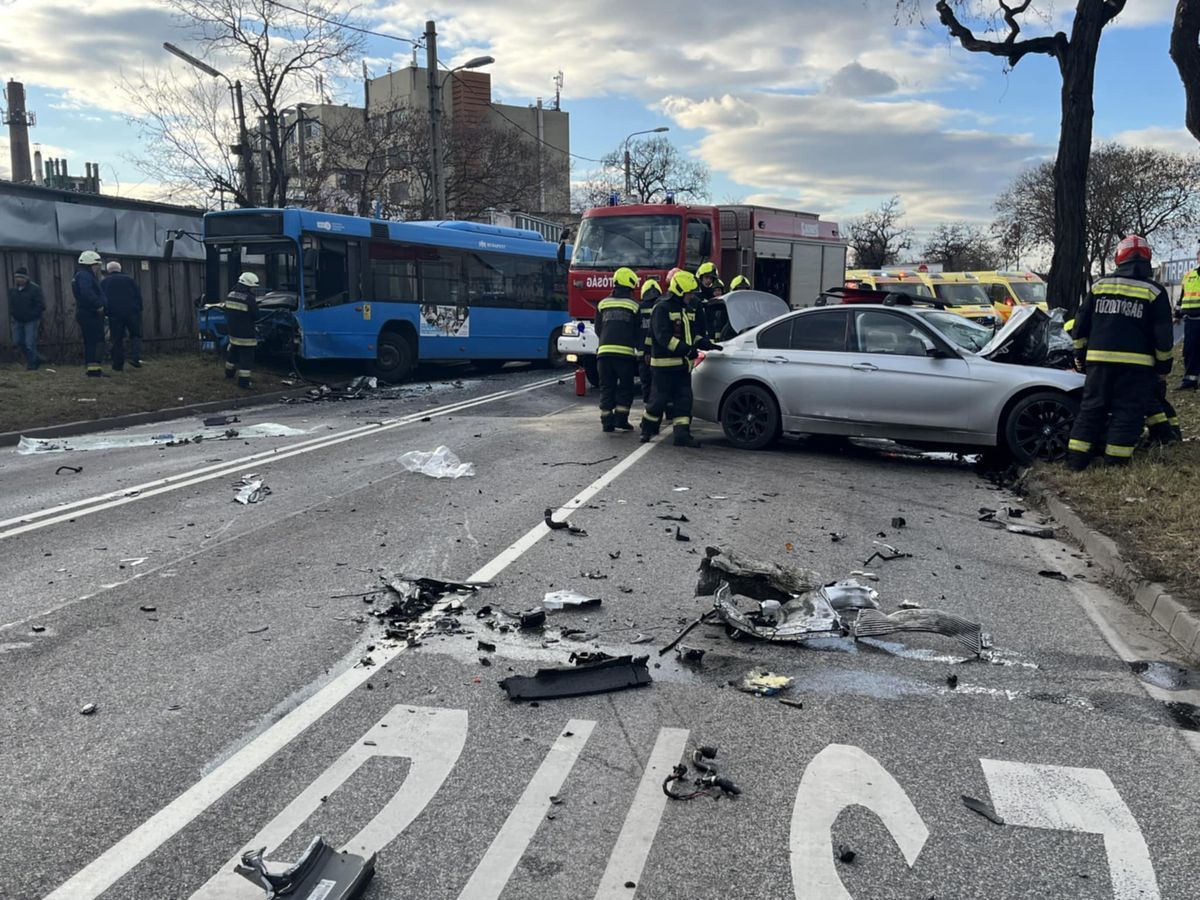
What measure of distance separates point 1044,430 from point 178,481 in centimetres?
840

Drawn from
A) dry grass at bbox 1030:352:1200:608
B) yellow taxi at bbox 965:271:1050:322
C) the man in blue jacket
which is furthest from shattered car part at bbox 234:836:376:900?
yellow taxi at bbox 965:271:1050:322

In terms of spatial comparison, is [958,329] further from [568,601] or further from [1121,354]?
[568,601]

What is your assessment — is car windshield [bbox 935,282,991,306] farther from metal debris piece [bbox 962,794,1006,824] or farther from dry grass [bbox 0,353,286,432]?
metal debris piece [bbox 962,794,1006,824]

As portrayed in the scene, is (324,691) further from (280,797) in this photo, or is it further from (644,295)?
(644,295)

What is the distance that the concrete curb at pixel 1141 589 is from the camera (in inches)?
201

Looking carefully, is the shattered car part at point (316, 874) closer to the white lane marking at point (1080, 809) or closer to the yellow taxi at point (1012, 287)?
the white lane marking at point (1080, 809)

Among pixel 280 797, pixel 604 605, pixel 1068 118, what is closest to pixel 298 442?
pixel 604 605

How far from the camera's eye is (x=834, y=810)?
3.40 metres

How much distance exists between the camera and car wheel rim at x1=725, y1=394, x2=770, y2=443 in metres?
11.2

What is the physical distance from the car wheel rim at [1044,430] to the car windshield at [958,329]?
1056mm

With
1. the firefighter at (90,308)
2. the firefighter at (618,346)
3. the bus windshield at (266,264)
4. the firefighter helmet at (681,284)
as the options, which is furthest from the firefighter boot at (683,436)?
the firefighter at (90,308)

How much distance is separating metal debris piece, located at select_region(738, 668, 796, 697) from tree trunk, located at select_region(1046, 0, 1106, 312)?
563 inches

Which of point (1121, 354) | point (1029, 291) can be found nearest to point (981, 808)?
point (1121, 354)

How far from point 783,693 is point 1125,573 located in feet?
10.1
